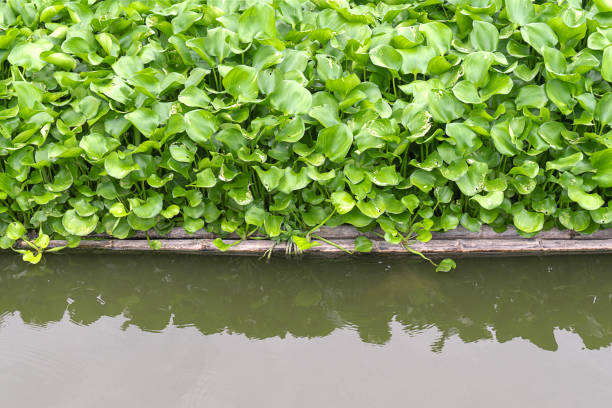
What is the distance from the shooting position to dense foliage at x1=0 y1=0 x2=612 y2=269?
104 inches

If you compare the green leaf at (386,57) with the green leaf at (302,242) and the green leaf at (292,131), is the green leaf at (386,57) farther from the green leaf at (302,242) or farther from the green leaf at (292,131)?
the green leaf at (302,242)

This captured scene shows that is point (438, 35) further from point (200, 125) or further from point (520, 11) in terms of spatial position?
point (200, 125)

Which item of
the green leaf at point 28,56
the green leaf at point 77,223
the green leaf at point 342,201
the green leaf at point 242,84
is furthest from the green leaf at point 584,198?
the green leaf at point 28,56

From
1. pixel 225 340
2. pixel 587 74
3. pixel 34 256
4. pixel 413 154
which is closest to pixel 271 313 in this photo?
pixel 225 340

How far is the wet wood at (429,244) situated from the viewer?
2.92 meters

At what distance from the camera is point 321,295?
9.03 feet

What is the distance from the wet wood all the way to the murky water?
6cm

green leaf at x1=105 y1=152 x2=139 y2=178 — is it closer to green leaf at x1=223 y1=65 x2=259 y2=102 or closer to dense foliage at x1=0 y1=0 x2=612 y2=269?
dense foliage at x1=0 y1=0 x2=612 y2=269

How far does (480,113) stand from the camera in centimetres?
265

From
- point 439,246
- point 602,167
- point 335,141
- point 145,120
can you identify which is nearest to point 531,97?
point 602,167

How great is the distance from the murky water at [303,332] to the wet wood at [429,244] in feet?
0.20

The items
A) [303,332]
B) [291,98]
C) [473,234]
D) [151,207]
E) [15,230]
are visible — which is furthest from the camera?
[473,234]

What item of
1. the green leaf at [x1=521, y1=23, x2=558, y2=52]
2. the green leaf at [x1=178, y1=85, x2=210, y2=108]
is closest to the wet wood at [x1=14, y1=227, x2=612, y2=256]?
the green leaf at [x1=178, y1=85, x2=210, y2=108]

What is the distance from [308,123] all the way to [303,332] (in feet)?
3.29
